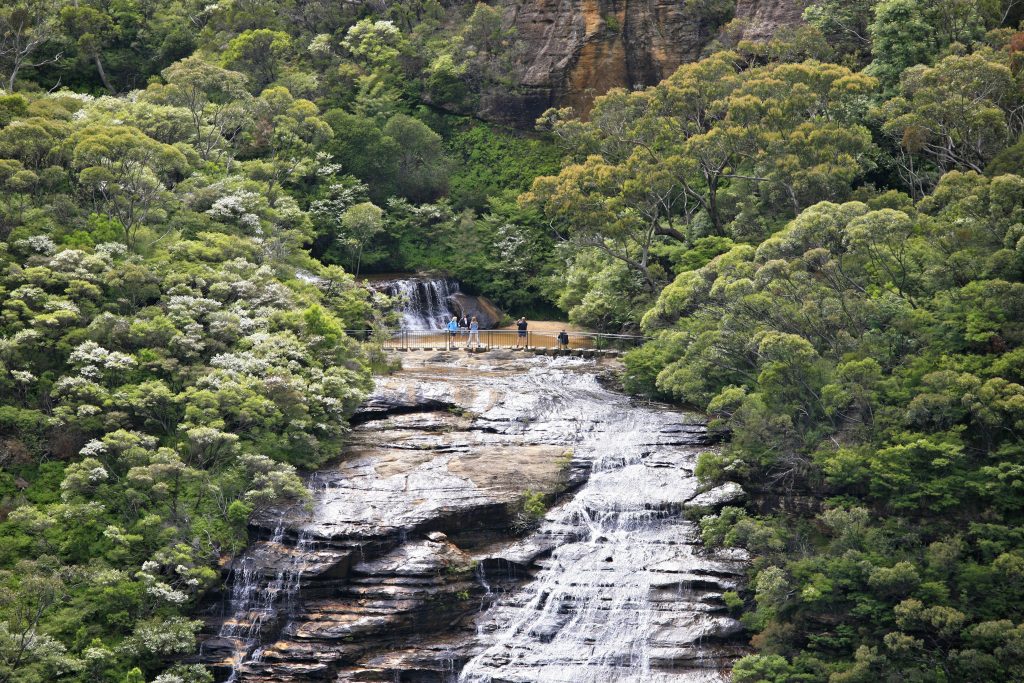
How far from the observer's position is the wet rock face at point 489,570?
29125mm

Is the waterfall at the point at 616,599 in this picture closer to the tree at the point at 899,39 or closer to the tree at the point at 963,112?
the tree at the point at 963,112

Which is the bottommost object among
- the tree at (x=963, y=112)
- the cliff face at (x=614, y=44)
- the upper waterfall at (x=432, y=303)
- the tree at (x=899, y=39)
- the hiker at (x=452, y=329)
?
the hiker at (x=452, y=329)

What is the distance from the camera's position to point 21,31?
176 ft

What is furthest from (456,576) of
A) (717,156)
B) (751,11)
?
(751,11)

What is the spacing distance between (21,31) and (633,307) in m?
30.0

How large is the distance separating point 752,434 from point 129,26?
4276cm

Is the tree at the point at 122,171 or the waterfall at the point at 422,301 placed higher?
A: the tree at the point at 122,171

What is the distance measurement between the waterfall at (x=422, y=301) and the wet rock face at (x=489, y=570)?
14534 millimetres

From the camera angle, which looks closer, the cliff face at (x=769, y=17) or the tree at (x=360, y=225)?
the tree at (x=360, y=225)

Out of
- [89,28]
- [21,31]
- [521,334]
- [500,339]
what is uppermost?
[89,28]

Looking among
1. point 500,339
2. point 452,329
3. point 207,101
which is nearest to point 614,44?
point 500,339

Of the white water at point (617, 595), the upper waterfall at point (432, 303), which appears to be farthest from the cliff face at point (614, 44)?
the white water at point (617, 595)

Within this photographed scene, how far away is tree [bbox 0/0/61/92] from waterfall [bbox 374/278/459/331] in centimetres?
1831

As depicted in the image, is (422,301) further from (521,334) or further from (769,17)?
(769,17)
